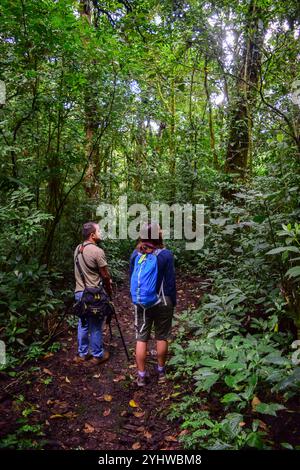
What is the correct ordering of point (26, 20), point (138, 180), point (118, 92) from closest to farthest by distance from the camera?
point (26, 20)
point (118, 92)
point (138, 180)

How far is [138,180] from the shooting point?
11.4 meters

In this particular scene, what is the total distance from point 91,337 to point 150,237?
6.05 feet

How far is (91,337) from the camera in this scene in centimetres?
483

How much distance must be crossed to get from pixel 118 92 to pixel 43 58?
5.45 ft

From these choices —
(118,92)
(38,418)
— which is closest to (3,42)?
(118,92)

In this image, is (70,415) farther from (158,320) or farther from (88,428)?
(158,320)

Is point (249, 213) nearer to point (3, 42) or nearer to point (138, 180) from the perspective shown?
point (3, 42)

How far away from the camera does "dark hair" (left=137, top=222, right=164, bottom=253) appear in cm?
410

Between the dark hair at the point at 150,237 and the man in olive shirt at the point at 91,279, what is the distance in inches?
32.3

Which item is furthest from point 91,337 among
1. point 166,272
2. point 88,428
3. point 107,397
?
point 166,272

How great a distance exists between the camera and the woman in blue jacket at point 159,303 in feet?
13.5
